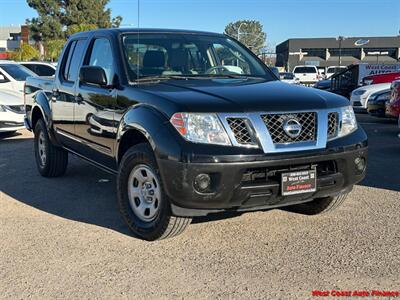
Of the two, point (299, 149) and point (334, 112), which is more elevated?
point (334, 112)

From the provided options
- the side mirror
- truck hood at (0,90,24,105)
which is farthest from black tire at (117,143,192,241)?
truck hood at (0,90,24,105)

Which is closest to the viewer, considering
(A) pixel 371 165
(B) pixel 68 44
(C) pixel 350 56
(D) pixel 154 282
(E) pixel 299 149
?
(D) pixel 154 282

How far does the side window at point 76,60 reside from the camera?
574 cm

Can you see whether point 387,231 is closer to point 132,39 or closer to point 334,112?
point 334,112

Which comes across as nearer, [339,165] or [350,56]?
[339,165]

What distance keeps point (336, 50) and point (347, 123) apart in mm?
81477

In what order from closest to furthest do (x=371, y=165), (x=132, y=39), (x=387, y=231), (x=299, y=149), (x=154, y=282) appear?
(x=154, y=282), (x=299, y=149), (x=387, y=231), (x=132, y=39), (x=371, y=165)

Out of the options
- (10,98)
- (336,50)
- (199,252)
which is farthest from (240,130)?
(336,50)

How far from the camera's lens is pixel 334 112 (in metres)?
4.16

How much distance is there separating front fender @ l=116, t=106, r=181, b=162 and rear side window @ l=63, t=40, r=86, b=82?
171 centimetres

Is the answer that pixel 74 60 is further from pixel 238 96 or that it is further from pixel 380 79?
pixel 380 79

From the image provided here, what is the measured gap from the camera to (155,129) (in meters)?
3.93

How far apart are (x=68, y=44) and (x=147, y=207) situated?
9.61 ft

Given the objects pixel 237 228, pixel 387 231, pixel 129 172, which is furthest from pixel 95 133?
pixel 387 231
